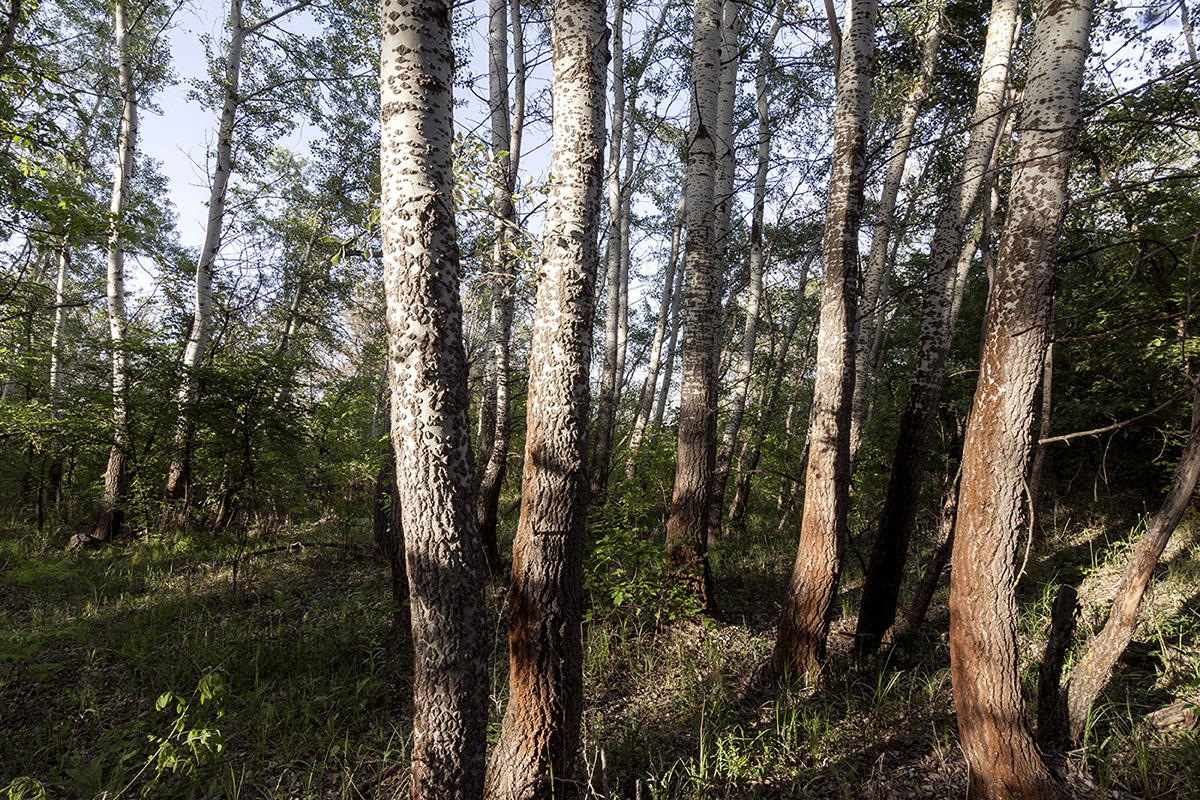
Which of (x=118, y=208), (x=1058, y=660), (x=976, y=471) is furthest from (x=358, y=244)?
(x=118, y=208)

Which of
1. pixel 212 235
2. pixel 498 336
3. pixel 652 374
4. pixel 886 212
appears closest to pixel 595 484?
pixel 498 336

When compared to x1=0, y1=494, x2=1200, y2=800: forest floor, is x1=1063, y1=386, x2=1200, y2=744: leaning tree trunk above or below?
above

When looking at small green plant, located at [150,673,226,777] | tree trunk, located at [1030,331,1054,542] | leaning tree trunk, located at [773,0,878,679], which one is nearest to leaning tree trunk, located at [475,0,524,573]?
small green plant, located at [150,673,226,777]

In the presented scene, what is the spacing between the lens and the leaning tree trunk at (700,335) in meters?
4.93

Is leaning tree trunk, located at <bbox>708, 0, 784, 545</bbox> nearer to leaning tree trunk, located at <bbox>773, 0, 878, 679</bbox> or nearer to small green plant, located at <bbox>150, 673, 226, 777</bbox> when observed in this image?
leaning tree trunk, located at <bbox>773, 0, 878, 679</bbox>

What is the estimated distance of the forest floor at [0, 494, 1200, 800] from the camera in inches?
122

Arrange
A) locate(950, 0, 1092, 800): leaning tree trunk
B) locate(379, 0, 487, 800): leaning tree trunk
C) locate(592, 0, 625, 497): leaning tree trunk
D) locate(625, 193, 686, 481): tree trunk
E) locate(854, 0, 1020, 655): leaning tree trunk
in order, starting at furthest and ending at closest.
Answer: locate(625, 193, 686, 481): tree trunk → locate(592, 0, 625, 497): leaning tree trunk → locate(854, 0, 1020, 655): leaning tree trunk → locate(950, 0, 1092, 800): leaning tree trunk → locate(379, 0, 487, 800): leaning tree trunk

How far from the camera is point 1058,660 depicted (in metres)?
3.16

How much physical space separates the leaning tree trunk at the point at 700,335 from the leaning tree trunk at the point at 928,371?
1524 millimetres

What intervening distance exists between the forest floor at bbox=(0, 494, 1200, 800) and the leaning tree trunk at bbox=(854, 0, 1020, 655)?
0.63 m

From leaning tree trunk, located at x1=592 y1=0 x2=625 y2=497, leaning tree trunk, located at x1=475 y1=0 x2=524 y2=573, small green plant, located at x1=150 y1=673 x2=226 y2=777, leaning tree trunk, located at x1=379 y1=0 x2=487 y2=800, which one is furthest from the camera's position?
leaning tree trunk, located at x1=592 y1=0 x2=625 y2=497

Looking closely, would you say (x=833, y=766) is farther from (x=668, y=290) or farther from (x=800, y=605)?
(x=668, y=290)

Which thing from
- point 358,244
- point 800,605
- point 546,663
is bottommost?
point 800,605

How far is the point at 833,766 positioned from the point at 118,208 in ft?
43.7
